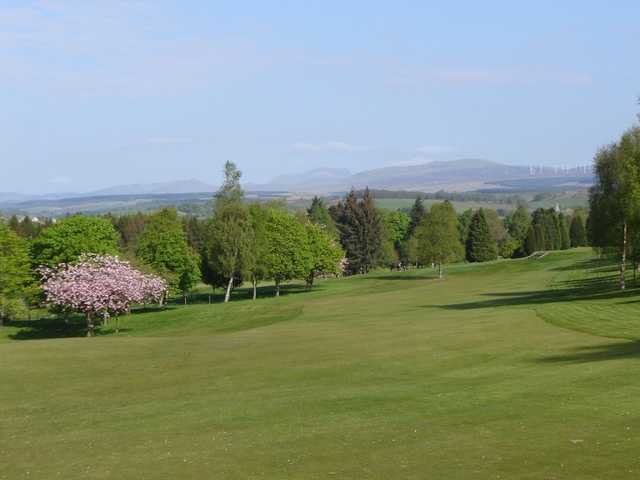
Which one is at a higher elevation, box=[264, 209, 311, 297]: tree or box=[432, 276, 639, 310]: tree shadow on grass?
box=[264, 209, 311, 297]: tree

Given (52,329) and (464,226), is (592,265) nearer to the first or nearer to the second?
(52,329)

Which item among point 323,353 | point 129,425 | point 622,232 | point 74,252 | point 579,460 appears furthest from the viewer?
point 74,252

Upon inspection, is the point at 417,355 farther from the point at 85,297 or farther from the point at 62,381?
the point at 85,297

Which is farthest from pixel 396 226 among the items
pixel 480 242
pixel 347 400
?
pixel 347 400

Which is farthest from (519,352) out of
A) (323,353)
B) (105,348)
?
(105,348)

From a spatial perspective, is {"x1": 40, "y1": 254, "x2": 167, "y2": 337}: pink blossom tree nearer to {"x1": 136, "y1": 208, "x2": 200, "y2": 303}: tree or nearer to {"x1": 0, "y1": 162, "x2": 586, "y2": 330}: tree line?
{"x1": 0, "y1": 162, "x2": 586, "y2": 330}: tree line

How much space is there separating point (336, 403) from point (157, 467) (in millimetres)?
8502

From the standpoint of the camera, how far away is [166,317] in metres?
85.1

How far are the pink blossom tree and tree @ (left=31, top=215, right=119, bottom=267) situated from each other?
32.3 feet

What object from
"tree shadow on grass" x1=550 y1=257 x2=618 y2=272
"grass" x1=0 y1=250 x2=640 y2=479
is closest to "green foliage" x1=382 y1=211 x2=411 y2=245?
"tree shadow on grass" x1=550 y1=257 x2=618 y2=272

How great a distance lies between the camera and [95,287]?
77000 millimetres

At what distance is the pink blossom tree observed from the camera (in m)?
76.7

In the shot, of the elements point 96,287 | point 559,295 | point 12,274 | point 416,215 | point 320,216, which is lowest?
point 559,295

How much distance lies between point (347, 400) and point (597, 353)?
1181 centimetres
